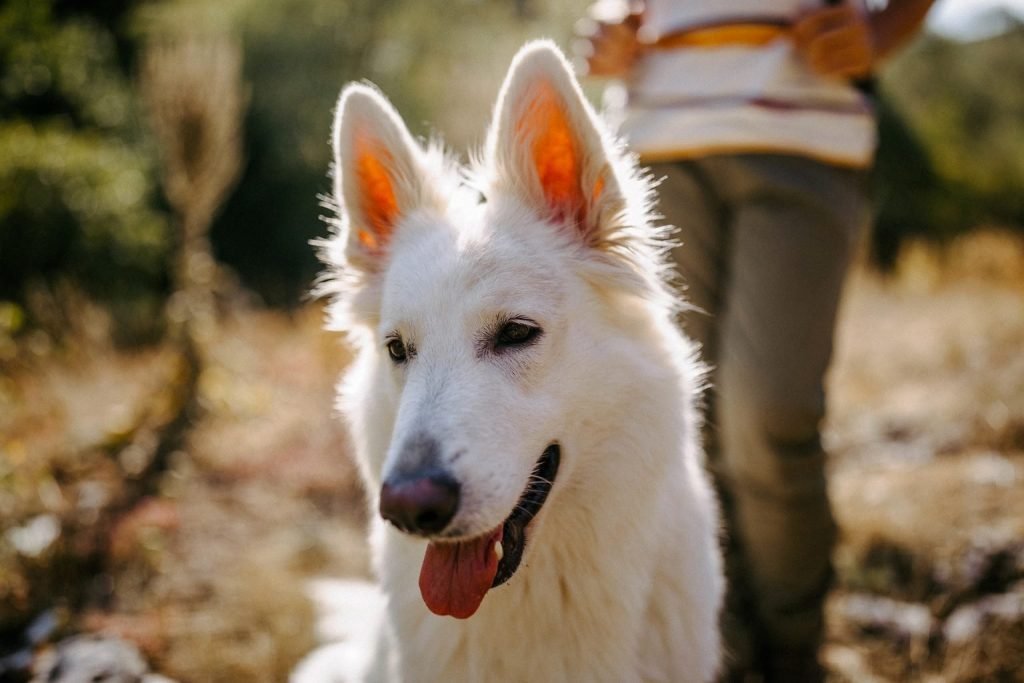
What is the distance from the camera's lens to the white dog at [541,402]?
196cm

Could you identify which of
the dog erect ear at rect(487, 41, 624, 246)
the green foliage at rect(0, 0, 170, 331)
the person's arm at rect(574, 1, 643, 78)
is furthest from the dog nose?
the green foliage at rect(0, 0, 170, 331)

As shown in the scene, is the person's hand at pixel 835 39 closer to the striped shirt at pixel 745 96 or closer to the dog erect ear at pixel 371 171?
the striped shirt at pixel 745 96

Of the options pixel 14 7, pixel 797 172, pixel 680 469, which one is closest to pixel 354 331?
pixel 680 469

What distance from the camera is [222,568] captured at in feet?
13.1

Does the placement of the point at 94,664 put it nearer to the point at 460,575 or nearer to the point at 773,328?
the point at 460,575

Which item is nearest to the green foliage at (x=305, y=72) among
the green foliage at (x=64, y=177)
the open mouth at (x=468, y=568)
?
the green foliage at (x=64, y=177)

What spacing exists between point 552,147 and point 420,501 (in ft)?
3.72

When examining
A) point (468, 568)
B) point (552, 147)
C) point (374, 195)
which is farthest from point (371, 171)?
point (468, 568)

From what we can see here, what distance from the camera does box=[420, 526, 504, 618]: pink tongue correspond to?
1.88 metres

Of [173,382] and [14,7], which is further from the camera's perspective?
[14,7]

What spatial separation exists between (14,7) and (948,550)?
1211 cm

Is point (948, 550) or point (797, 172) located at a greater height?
point (797, 172)

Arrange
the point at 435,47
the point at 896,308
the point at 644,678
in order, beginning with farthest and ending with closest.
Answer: the point at 435,47 < the point at 896,308 < the point at 644,678

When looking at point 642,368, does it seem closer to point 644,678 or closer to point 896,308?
point 644,678
